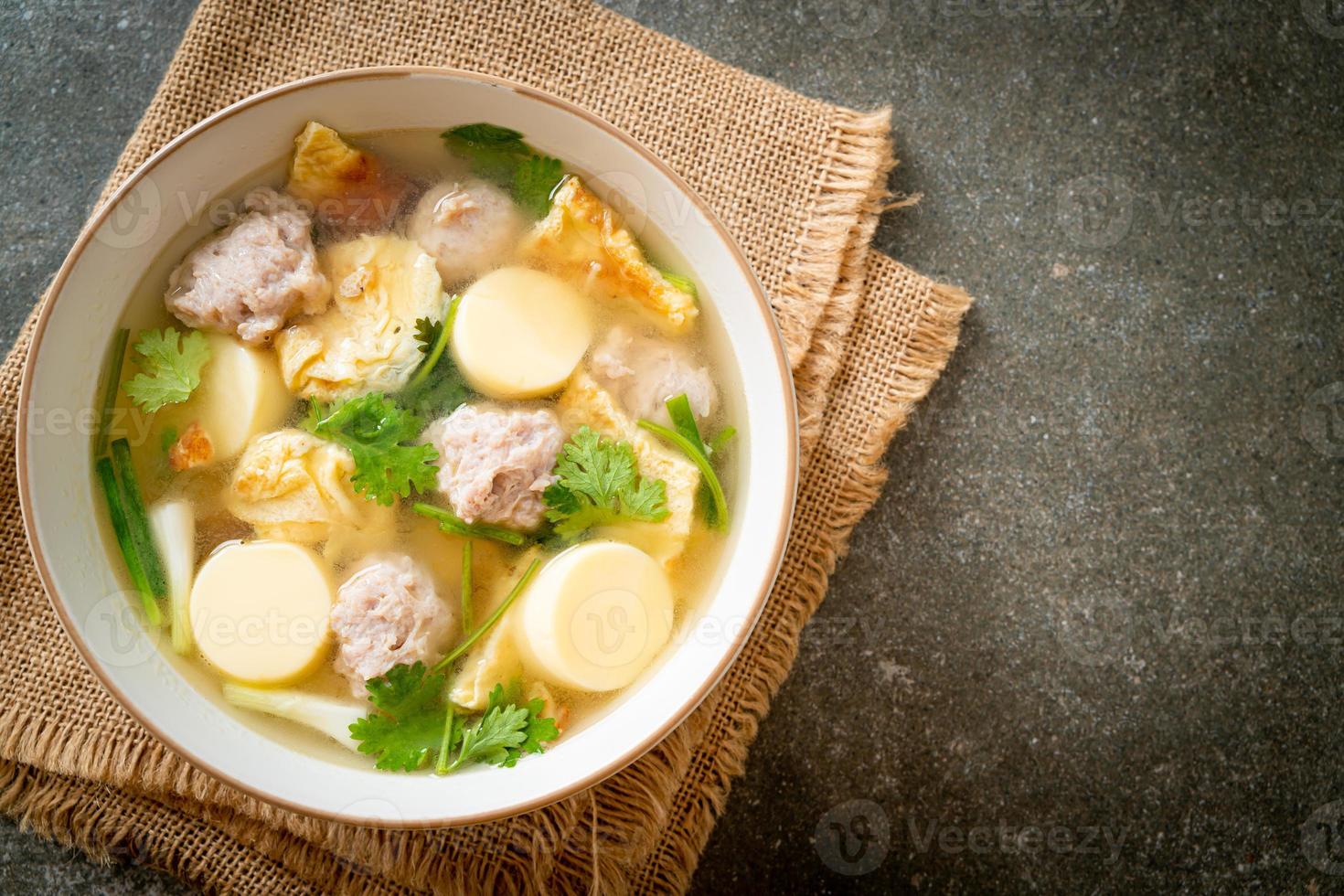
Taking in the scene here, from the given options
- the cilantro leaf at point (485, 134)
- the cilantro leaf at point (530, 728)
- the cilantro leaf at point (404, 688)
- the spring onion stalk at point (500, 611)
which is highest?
the cilantro leaf at point (485, 134)

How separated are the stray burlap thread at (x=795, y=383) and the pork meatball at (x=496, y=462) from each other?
0.51 metres

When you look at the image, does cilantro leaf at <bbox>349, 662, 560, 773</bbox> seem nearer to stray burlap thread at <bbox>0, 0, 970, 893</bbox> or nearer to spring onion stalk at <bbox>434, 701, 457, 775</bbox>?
spring onion stalk at <bbox>434, 701, 457, 775</bbox>

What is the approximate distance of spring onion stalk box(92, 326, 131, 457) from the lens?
1502 mm

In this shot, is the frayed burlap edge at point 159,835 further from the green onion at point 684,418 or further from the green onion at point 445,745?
the green onion at point 684,418

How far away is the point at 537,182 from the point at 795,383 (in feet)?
1.96

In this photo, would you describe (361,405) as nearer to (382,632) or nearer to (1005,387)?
(382,632)

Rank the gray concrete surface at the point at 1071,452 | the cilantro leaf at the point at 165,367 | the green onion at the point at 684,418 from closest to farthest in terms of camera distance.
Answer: the cilantro leaf at the point at 165,367 → the green onion at the point at 684,418 → the gray concrete surface at the point at 1071,452

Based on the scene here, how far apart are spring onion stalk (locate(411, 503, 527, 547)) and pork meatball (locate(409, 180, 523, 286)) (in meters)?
0.40

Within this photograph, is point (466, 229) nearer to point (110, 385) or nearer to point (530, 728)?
point (110, 385)

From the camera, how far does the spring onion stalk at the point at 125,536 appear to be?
151 centimetres

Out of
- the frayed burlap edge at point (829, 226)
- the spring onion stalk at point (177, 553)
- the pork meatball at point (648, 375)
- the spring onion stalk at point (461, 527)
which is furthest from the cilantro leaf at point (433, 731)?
the frayed burlap edge at point (829, 226)

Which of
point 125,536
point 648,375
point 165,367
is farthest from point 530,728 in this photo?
point 165,367

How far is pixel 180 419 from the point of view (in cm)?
153

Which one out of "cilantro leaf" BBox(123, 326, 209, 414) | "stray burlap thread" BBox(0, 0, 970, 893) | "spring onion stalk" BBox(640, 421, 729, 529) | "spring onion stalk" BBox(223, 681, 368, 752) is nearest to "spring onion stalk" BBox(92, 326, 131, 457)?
"cilantro leaf" BBox(123, 326, 209, 414)
